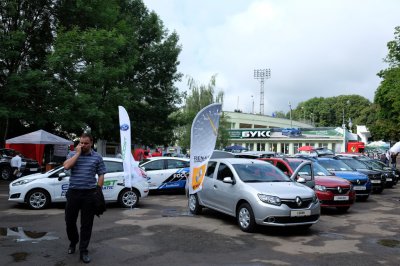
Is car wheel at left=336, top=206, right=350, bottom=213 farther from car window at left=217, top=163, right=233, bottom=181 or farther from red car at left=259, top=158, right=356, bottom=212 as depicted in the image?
car window at left=217, top=163, right=233, bottom=181

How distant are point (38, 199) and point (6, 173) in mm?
12387

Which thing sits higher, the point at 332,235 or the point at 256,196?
the point at 256,196

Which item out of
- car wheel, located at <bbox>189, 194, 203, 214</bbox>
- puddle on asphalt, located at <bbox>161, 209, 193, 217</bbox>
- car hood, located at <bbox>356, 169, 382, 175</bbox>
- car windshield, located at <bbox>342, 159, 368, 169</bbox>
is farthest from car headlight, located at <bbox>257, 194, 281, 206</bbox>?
car windshield, located at <bbox>342, 159, 368, 169</bbox>

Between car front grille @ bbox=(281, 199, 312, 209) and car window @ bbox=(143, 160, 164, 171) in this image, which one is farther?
car window @ bbox=(143, 160, 164, 171)

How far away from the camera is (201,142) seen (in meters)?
11.0

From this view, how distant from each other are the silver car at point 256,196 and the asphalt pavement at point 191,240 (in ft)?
1.25

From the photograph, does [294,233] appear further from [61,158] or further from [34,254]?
[61,158]

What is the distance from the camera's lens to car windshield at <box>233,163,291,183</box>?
9.98 m

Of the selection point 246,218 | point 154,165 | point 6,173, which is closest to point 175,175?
point 154,165

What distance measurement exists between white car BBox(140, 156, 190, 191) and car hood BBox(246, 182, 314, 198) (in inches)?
295

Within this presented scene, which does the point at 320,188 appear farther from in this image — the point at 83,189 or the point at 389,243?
the point at 83,189

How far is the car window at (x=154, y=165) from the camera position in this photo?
16.7 meters

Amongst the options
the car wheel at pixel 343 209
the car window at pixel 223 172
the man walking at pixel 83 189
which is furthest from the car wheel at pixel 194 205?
the man walking at pixel 83 189

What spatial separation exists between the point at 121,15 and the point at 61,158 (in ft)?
35.6
